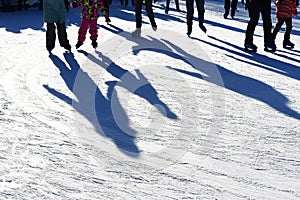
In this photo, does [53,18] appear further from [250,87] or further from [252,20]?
[250,87]

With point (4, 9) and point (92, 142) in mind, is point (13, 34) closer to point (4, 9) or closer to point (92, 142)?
point (4, 9)

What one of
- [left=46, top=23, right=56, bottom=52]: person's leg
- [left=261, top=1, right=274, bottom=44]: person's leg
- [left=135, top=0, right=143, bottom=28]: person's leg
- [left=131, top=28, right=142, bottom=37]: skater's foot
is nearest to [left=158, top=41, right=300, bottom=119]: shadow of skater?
[left=261, top=1, right=274, bottom=44]: person's leg

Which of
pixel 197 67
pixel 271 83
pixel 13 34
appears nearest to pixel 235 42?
pixel 197 67

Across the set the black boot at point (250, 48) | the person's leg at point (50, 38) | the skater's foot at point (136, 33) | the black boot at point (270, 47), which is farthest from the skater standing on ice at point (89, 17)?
the black boot at point (270, 47)

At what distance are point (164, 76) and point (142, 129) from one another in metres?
2.17

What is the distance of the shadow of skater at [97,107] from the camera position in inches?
172

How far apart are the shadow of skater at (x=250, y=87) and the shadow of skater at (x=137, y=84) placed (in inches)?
29.1

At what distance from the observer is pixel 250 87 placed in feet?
20.6

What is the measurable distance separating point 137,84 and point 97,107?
1.02 meters

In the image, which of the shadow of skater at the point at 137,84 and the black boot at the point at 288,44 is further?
the black boot at the point at 288,44

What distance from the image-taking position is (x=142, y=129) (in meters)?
4.64

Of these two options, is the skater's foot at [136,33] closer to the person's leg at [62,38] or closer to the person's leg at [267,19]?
the person's leg at [62,38]

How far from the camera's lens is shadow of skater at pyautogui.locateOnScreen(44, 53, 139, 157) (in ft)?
14.3

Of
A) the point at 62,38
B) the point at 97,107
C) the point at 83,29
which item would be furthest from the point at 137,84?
the point at 83,29
